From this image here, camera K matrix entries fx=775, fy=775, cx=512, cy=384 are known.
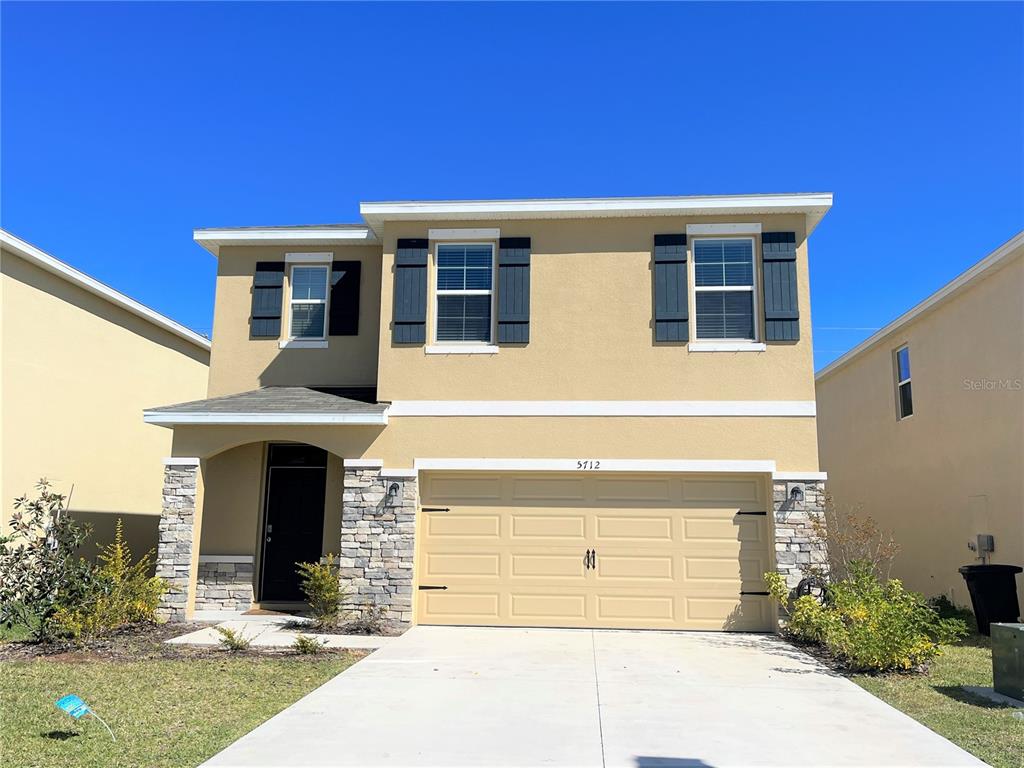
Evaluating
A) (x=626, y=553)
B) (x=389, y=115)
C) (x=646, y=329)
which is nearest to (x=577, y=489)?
(x=626, y=553)

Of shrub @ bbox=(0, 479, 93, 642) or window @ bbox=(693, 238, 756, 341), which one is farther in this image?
window @ bbox=(693, 238, 756, 341)

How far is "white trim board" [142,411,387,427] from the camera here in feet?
34.5

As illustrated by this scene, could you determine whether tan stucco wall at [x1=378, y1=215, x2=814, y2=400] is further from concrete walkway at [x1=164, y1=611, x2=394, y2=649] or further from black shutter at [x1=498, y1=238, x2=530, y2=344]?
concrete walkway at [x1=164, y1=611, x2=394, y2=649]

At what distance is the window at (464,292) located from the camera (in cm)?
1130

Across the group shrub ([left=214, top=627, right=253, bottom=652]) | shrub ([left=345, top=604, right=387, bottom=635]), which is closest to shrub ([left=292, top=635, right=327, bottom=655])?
shrub ([left=214, top=627, right=253, bottom=652])

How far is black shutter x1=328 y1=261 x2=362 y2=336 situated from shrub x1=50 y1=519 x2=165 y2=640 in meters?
4.44

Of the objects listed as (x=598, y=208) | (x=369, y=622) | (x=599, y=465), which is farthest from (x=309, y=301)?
(x=599, y=465)

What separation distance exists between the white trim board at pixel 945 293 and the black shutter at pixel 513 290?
23.0 feet

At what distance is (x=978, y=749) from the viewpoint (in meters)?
5.53

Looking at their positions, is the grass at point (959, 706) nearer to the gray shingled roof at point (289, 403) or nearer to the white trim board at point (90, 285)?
the gray shingled roof at point (289, 403)

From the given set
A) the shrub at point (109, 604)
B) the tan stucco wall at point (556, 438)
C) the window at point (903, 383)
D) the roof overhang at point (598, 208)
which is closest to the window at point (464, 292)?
the roof overhang at point (598, 208)

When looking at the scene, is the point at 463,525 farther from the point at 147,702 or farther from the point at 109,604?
the point at 147,702

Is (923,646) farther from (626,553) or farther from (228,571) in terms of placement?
(228,571)

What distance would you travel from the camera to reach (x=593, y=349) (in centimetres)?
1094
